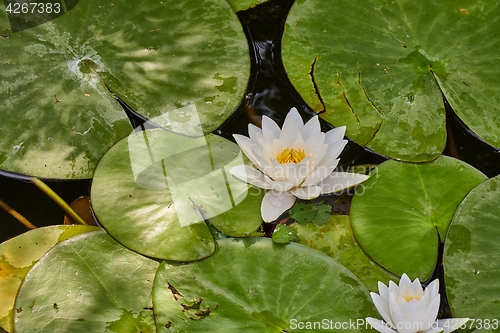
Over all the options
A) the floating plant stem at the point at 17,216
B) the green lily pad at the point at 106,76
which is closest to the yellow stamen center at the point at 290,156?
the green lily pad at the point at 106,76

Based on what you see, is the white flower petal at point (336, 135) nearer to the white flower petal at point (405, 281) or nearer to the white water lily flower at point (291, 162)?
the white water lily flower at point (291, 162)

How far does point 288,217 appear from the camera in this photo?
224cm

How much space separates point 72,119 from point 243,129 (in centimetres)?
97

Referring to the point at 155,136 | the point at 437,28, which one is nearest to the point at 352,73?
the point at 437,28

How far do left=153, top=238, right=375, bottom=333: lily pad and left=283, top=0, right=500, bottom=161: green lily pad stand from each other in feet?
2.60

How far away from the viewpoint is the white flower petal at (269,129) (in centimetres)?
213

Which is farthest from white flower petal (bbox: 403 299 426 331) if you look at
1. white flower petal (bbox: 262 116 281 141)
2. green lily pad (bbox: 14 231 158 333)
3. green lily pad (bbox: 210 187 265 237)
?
green lily pad (bbox: 14 231 158 333)

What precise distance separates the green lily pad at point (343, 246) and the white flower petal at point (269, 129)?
1.58ft

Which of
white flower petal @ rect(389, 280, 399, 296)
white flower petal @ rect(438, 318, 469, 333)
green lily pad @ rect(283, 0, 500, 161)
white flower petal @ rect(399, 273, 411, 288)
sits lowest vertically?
white flower petal @ rect(438, 318, 469, 333)

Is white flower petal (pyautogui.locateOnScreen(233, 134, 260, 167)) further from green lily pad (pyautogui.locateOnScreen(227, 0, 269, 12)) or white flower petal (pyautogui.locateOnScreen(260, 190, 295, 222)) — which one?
green lily pad (pyautogui.locateOnScreen(227, 0, 269, 12))

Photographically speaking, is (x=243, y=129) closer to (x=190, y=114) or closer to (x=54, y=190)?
(x=190, y=114)

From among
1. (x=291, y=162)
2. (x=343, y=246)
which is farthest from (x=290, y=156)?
(x=343, y=246)

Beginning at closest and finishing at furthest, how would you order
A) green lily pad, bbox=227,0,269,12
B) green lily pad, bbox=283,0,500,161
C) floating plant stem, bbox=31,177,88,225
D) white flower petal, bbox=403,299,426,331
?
white flower petal, bbox=403,299,426,331 → floating plant stem, bbox=31,177,88,225 → green lily pad, bbox=283,0,500,161 → green lily pad, bbox=227,0,269,12

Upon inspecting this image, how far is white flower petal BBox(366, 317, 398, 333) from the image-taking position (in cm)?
178
